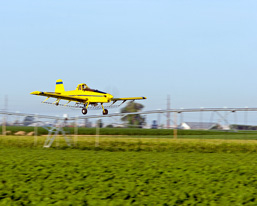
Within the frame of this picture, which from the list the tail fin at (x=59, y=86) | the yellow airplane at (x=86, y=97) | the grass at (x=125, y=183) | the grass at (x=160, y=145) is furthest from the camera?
the tail fin at (x=59, y=86)

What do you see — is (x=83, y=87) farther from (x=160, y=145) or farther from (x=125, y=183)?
(x=125, y=183)

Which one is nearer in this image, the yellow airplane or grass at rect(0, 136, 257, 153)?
grass at rect(0, 136, 257, 153)

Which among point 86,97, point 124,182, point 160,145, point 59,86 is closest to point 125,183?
point 124,182

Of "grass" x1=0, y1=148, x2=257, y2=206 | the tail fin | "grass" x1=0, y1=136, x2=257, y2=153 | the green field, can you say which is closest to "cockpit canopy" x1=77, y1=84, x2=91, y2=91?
"grass" x1=0, y1=136, x2=257, y2=153

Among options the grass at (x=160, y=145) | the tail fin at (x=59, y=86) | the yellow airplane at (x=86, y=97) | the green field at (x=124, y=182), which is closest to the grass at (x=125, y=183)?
the green field at (x=124, y=182)

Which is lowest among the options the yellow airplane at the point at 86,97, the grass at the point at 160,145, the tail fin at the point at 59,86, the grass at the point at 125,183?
the grass at the point at 125,183

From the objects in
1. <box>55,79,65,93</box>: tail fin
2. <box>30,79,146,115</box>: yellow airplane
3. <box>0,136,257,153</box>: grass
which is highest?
<box>55,79,65,93</box>: tail fin

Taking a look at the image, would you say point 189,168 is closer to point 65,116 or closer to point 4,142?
point 65,116

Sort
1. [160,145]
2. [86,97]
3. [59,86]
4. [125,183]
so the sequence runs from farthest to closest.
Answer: [59,86] → [86,97] → [160,145] → [125,183]

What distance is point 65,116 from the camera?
27828 millimetres

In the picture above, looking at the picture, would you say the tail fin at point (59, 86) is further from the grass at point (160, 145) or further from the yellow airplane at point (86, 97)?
the grass at point (160, 145)

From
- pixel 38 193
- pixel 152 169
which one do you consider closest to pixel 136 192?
pixel 152 169

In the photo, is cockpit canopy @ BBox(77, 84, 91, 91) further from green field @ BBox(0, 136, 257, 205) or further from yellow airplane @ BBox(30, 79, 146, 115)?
green field @ BBox(0, 136, 257, 205)

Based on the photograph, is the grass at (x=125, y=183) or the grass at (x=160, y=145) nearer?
the grass at (x=125, y=183)
